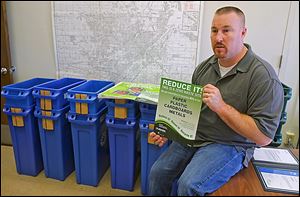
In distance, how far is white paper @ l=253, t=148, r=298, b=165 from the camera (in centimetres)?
149

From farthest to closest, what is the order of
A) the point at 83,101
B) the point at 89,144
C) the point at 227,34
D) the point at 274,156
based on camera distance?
the point at 89,144 < the point at 83,101 < the point at 274,156 < the point at 227,34

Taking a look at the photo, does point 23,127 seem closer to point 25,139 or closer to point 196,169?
point 25,139

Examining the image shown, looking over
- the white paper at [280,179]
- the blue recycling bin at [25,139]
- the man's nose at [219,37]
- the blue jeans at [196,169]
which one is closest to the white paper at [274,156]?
the white paper at [280,179]

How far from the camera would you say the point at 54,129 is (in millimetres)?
1971

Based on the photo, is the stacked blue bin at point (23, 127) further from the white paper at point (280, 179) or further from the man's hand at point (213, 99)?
the white paper at point (280, 179)

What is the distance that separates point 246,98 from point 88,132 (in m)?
1.15

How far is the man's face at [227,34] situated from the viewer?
1.29m

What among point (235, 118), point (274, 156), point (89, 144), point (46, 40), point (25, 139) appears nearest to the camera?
point (235, 118)

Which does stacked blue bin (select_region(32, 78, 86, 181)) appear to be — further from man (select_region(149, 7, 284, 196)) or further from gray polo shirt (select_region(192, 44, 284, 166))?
gray polo shirt (select_region(192, 44, 284, 166))

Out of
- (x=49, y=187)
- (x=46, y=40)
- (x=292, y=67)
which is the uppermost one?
(x=46, y=40)

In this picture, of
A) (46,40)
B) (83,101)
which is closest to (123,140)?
(83,101)

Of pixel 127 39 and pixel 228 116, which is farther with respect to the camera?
pixel 127 39

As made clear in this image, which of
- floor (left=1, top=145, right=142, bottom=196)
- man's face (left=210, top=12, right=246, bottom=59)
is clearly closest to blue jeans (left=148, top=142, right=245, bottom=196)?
man's face (left=210, top=12, right=246, bottom=59)

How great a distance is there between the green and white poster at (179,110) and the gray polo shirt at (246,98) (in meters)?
0.15
